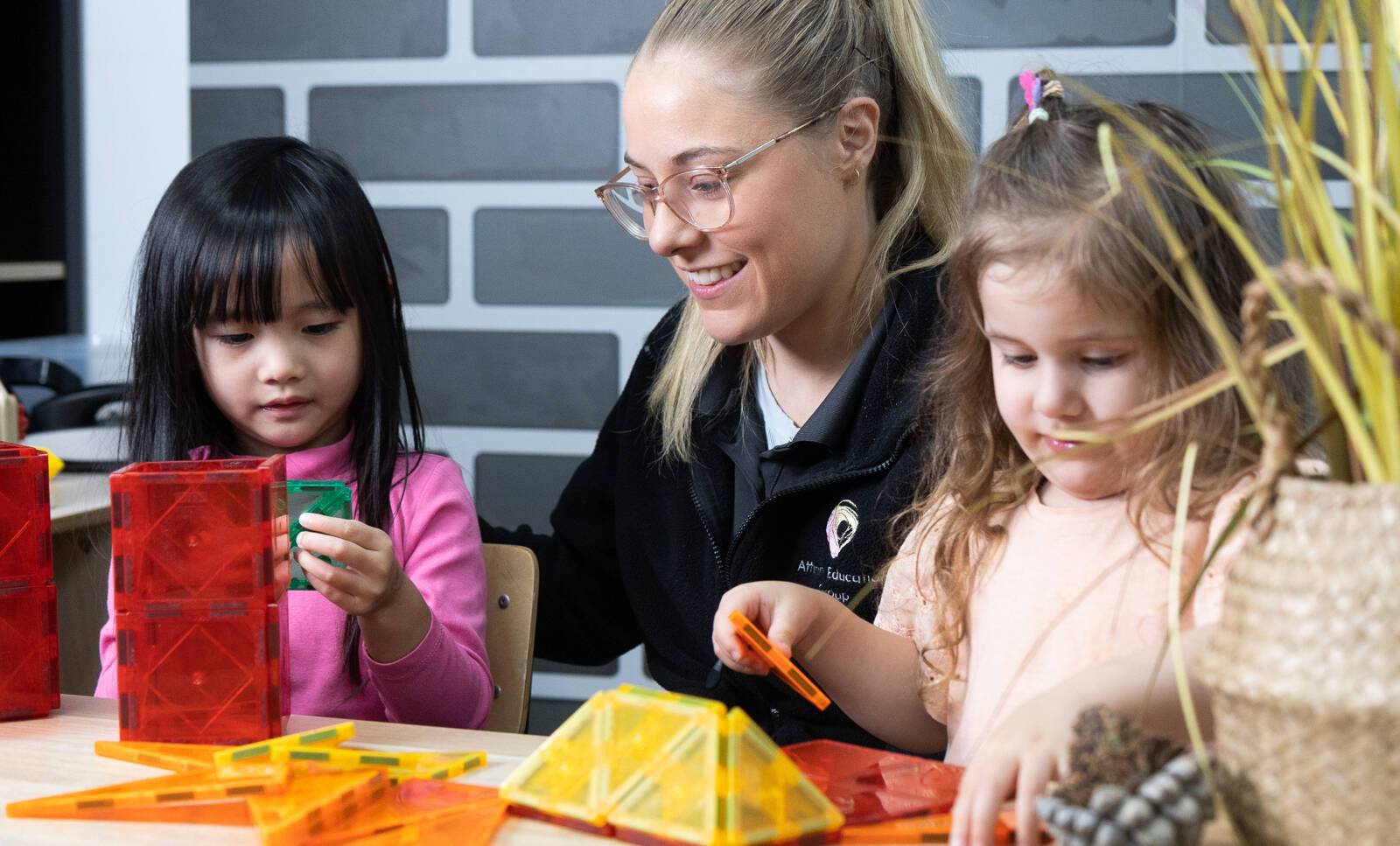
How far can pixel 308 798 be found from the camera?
835 mm

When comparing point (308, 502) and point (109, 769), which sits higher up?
point (308, 502)

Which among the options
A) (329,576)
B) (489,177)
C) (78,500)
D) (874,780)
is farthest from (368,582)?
(489,177)

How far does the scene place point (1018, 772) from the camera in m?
0.77

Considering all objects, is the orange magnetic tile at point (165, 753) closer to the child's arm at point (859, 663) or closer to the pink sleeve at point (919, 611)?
the child's arm at point (859, 663)

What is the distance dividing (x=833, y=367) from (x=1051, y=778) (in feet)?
2.89

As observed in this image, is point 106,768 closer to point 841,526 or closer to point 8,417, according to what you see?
point 841,526

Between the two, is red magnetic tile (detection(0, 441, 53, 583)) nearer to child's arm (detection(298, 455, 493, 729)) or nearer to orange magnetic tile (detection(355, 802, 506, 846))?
child's arm (detection(298, 455, 493, 729))

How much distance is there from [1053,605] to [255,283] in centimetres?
82

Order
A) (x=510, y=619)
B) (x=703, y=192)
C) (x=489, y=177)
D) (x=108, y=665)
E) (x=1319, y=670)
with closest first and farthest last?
(x=1319, y=670) < (x=108, y=665) < (x=703, y=192) < (x=510, y=619) < (x=489, y=177)

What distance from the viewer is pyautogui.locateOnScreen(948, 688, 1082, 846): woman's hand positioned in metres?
0.76

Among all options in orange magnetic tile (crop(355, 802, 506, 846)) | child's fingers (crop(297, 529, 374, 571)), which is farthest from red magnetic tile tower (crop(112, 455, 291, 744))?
orange magnetic tile (crop(355, 802, 506, 846))

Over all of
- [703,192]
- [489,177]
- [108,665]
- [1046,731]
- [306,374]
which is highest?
[489,177]

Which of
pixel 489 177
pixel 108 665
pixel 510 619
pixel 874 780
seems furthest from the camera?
pixel 489 177

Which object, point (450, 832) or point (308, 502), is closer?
point (450, 832)
